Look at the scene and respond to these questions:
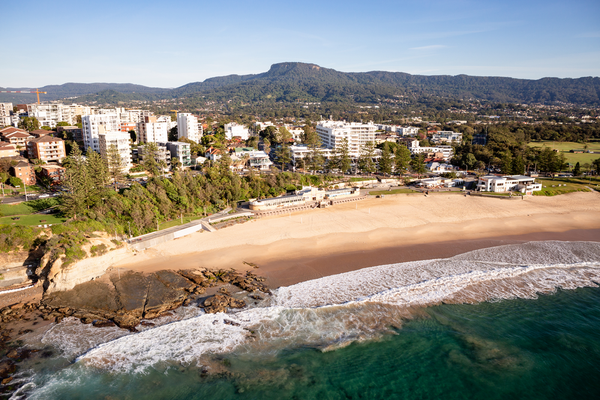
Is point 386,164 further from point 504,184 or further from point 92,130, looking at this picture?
point 92,130

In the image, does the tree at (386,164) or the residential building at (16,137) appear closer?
the residential building at (16,137)

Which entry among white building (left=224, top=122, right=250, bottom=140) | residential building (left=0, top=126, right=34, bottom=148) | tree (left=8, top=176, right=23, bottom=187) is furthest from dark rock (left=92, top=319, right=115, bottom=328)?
white building (left=224, top=122, right=250, bottom=140)

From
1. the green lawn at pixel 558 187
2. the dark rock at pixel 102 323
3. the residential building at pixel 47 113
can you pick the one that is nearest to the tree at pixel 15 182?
the dark rock at pixel 102 323

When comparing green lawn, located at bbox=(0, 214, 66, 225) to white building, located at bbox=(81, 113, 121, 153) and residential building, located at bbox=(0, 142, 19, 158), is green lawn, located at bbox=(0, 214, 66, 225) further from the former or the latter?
white building, located at bbox=(81, 113, 121, 153)

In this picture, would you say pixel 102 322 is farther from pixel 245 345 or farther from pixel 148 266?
pixel 245 345

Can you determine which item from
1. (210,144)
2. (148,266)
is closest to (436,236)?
(148,266)

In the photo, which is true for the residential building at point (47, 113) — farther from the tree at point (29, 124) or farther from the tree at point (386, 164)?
the tree at point (386, 164)
